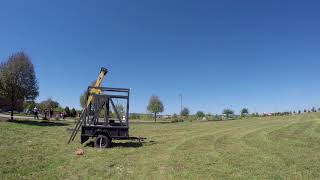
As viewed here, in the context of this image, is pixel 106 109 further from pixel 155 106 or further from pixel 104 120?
pixel 155 106

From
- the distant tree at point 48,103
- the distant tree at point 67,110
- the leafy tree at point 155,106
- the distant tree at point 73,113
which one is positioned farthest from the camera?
the distant tree at point 48,103

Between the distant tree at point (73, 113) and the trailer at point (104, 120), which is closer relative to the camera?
the trailer at point (104, 120)

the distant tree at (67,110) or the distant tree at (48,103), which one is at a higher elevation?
the distant tree at (48,103)

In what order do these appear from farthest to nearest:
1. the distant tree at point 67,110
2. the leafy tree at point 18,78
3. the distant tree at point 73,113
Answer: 1. the distant tree at point 73,113
2. the distant tree at point 67,110
3. the leafy tree at point 18,78

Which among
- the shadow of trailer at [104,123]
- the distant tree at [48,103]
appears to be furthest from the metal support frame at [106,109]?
the distant tree at [48,103]

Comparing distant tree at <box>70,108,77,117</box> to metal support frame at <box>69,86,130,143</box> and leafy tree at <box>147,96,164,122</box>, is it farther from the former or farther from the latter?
metal support frame at <box>69,86,130,143</box>

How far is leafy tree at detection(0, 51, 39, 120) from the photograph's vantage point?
38.4m

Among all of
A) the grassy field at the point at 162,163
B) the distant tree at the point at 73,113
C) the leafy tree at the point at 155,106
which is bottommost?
the grassy field at the point at 162,163

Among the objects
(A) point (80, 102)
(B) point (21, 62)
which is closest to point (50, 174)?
(B) point (21, 62)

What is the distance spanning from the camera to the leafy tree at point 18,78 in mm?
38375

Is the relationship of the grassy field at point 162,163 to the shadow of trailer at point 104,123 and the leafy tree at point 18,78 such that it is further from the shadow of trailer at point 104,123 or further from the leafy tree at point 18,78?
the leafy tree at point 18,78

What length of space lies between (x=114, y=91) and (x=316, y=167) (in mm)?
10301

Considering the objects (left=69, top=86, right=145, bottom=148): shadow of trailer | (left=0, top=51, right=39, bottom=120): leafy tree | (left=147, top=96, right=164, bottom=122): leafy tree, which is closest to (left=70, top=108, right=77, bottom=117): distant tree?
(left=147, top=96, right=164, bottom=122): leafy tree

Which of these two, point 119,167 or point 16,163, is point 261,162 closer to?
point 119,167
